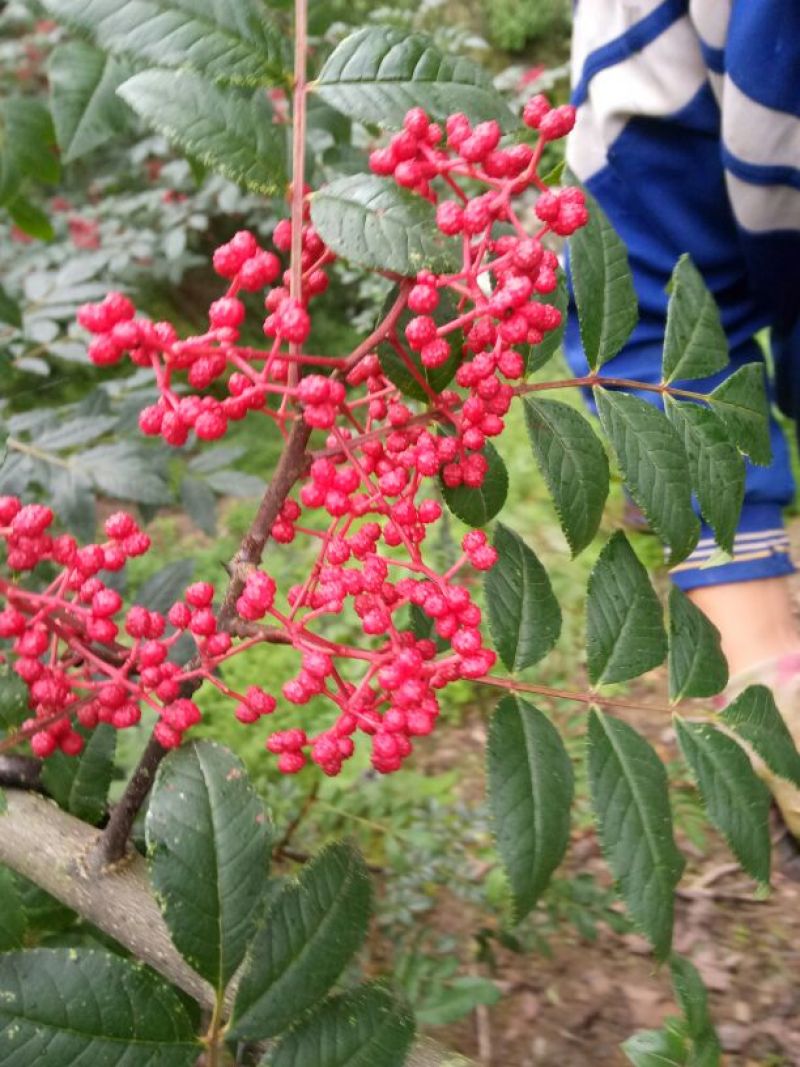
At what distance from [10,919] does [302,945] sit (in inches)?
8.4

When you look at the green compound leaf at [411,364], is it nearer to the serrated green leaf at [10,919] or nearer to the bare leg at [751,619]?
the serrated green leaf at [10,919]

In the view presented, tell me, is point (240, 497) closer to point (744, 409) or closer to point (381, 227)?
point (744, 409)

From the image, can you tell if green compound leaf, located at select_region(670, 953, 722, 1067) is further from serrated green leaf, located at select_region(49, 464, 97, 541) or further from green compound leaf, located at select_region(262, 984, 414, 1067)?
serrated green leaf, located at select_region(49, 464, 97, 541)

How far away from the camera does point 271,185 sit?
660 millimetres

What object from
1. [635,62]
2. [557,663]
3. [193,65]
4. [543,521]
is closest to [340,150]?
[635,62]

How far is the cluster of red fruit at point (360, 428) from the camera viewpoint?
0.64 meters

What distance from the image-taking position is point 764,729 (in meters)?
0.80

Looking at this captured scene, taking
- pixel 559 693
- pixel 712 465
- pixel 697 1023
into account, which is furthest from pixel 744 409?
pixel 697 1023

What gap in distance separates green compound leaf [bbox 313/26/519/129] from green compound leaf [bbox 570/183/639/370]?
144 millimetres

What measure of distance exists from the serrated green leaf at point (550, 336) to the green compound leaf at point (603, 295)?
1 centimetres

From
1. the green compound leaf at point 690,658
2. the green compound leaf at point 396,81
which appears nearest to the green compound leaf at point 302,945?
the green compound leaf at point 690,658

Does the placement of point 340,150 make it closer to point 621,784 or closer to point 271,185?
point 271,185

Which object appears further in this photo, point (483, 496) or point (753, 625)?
point (753, 625)

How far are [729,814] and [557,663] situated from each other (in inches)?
54.8
